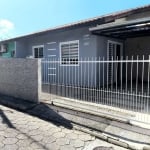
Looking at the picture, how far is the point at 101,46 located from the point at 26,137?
7040mm

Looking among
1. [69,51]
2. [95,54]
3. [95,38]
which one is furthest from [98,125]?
[69,51]

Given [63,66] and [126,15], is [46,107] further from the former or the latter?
[126,15]

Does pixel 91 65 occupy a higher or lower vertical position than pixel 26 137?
higher

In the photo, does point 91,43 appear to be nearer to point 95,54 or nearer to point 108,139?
point 95,54

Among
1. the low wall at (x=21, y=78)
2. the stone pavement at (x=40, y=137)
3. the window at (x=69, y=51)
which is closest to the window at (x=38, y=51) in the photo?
the window at (x=69, y=51)

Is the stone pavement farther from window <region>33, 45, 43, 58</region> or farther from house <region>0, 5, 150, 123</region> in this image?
window <region>33, 45, 43, 58</region>

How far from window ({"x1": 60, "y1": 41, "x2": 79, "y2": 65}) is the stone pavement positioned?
5669 mm

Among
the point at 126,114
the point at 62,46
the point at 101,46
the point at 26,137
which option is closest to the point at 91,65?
the point at 101,46

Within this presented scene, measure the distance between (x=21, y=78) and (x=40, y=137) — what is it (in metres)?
3.88

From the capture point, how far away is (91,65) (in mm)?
9977

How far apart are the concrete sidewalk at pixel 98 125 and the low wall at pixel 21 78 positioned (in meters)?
0.60

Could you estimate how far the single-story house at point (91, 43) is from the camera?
8633 mm

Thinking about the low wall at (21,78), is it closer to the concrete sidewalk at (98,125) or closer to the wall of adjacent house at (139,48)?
the concrete sidewalk at (98,125)

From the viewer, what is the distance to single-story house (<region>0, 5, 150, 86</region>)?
8.63 meters
